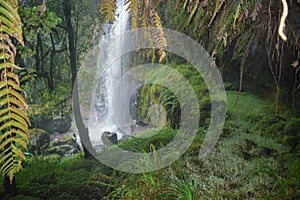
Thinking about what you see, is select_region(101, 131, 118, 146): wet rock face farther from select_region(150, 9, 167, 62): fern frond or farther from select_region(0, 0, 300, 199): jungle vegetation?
select_region(150, 9, 167, 62): fern frond

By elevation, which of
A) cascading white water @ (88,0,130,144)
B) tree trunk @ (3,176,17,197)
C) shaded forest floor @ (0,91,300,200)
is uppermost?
cascading white water @ (88,0,130,144)

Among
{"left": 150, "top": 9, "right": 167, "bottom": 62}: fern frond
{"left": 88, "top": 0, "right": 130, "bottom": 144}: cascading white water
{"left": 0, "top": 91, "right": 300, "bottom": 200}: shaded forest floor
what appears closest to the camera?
{"left": 150, "top": 9, "right": 167, "bottom": 62}: fern frond

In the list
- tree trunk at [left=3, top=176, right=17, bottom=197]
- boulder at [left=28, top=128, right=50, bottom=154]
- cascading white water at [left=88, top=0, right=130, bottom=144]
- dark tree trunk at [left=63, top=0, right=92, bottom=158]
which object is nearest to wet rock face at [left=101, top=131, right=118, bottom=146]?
cascading white water at [left=88, top=0, right=130, bottom=144]

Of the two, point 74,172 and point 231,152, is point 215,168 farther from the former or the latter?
point 74,172

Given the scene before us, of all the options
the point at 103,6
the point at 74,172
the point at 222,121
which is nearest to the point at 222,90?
the point at 222,121

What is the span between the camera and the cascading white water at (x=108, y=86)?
115 inches

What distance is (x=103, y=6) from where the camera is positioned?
552 millimetres

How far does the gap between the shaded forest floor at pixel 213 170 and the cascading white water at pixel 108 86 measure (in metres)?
0.36

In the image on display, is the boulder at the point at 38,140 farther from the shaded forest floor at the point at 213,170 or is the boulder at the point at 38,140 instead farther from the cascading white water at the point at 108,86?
the cascading white water at the point at 108,86

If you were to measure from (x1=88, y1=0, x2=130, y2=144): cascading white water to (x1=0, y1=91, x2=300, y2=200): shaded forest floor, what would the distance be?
0.36 metres

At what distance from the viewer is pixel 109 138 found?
9.19 ft

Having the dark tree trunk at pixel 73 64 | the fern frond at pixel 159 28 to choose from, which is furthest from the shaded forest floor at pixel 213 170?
the fern frond at pixel 159 28

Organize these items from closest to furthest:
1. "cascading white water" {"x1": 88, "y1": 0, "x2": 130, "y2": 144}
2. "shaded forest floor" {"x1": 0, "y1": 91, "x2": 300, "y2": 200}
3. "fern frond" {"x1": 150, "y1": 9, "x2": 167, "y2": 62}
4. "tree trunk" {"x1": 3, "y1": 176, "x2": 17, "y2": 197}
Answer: "fern frond" {"x1": 150, "y1": 9, "x2": 167, "y2": 62} → "shaded forest floor" {"x1": 0, "y1": 91, "x2": 300, "y2": 200} → "tree trunk" {"x1": 3, "y1": 176, "x2": 17, "y2": 197} → "cascading white water" {"x1": 88, "y1": 0, "x2": 130, "y2": 144}

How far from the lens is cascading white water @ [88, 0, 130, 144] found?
293cm
